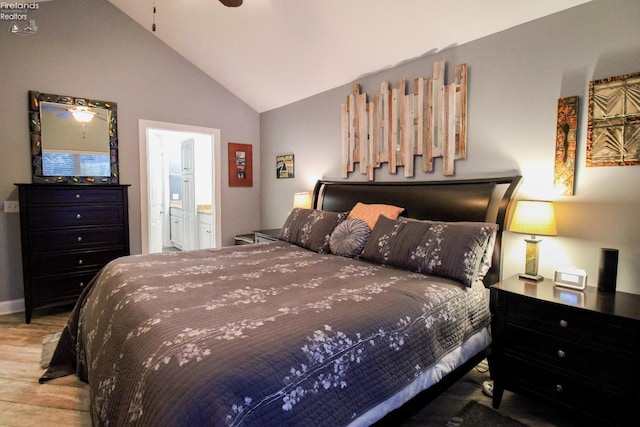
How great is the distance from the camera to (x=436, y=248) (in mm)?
2045

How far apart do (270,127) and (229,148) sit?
0.66m

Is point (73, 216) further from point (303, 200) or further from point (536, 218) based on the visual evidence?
point (536, 218)

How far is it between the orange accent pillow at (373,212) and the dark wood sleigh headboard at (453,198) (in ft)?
0.36

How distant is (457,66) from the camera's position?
98.8 inches

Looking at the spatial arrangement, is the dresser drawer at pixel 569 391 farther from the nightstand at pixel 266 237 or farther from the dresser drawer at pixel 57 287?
the dresser drawer at pixel 57 287

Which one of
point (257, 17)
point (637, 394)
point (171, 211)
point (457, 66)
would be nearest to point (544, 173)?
point (457, 66)

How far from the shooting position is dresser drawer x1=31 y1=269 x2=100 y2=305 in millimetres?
2998

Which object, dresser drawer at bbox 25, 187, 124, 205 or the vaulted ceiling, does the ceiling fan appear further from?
the vaulted ceiling

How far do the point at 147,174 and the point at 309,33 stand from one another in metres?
2.55

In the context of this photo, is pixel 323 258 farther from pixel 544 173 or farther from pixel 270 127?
pixel 270 127

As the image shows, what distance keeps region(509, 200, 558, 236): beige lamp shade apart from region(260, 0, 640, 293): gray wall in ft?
0.73

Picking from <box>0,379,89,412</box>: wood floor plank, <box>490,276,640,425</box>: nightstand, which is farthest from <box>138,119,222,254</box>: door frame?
<box>490,276,640,425</box>: nightstand

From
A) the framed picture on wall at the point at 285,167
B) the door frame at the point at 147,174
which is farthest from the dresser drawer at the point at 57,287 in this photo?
the framed picture on wall at the point at 285,167

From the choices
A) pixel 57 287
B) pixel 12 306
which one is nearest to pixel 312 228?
pixel 57 287
